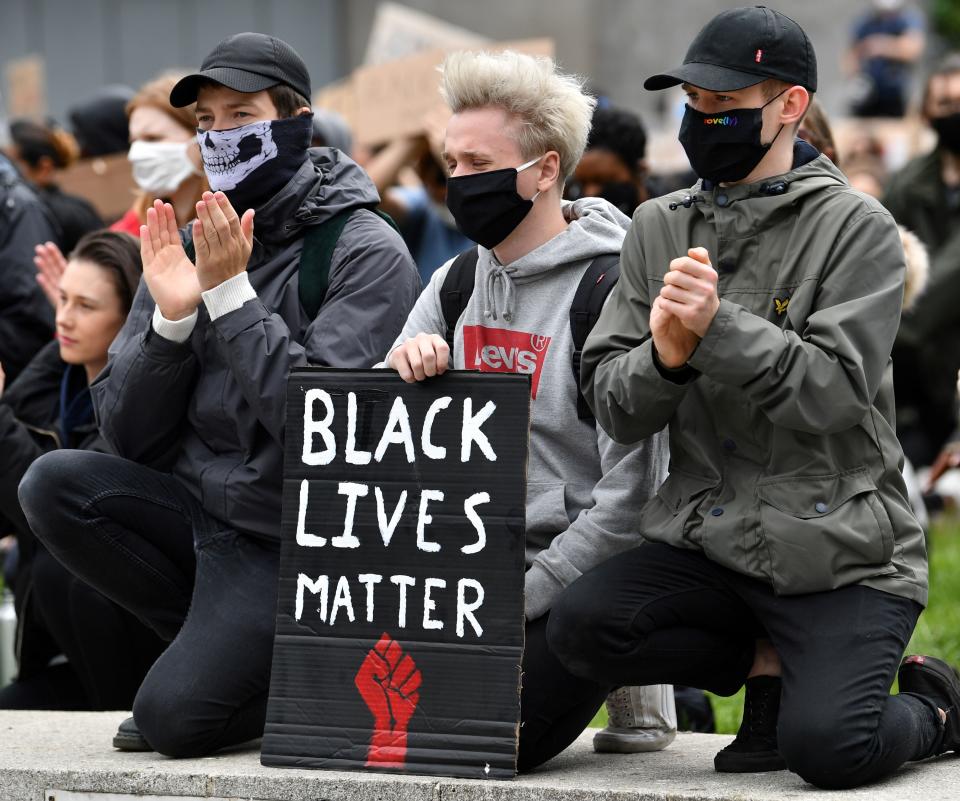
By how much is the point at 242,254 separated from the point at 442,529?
84cm

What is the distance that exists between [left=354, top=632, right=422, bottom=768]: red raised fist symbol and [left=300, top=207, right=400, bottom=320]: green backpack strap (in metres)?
0.93

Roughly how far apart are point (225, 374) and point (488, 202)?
0.84 metres

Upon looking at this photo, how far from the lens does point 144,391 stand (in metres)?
4.11

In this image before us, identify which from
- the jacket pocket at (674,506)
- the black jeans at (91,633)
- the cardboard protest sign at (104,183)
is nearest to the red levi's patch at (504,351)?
the jacket pocket at (674,506)

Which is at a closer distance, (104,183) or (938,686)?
(938,686)

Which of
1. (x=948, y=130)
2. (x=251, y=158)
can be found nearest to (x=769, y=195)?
(x=251, y=158)

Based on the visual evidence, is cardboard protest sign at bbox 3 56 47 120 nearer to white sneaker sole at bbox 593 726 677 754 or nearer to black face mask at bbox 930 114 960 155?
black face mask at bbox 930 114 960 155

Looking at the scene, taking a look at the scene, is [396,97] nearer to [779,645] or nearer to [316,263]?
[316,263]

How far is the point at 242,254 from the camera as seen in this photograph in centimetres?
394

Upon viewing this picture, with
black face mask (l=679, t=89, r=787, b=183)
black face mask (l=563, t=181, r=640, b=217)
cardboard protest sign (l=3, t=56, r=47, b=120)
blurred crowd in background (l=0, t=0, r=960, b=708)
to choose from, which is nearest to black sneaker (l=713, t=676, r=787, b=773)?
black face mask (l=679, t=89, r=787, b=183)

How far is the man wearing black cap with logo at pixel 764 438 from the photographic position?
333 centimetres

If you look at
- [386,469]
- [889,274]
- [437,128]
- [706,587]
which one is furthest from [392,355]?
[437,128]

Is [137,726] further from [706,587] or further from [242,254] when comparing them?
[706,587]

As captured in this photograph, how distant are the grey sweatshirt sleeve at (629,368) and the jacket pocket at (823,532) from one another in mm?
290
